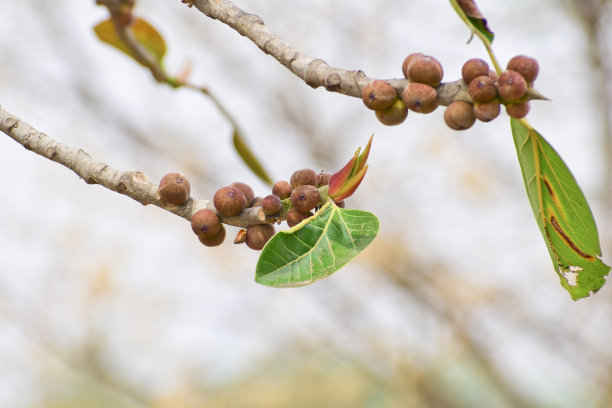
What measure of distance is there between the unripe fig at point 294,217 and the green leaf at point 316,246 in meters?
0.02

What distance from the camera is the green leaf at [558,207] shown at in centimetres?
54

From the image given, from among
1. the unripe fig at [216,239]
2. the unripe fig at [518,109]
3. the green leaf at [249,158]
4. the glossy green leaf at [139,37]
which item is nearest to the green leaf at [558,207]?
the unripe fig at [518,109]

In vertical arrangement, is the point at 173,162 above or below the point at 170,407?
above

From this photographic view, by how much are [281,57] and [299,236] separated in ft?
0.61


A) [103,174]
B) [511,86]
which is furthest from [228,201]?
[511,86]

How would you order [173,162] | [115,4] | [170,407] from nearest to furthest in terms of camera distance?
1. [115,4]
2. [170,407]
3. [173,162]

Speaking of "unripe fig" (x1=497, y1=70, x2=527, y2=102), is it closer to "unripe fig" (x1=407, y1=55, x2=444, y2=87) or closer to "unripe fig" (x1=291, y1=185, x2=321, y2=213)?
"unripe fig" (x1=407, y1=55, x2=444, y2=87)

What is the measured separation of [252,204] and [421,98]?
0.63ft

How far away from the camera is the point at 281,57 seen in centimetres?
56

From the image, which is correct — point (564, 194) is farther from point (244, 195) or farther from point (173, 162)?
point (173, 162)

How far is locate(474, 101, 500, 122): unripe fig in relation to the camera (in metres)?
0.46

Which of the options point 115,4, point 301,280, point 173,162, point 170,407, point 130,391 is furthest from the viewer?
point 173,162

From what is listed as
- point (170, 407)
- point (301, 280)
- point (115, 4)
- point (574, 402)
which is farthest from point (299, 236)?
point (574, 402)

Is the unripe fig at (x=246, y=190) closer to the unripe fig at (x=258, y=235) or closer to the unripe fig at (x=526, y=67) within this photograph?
the unripe fig at (x=258, y=235)
